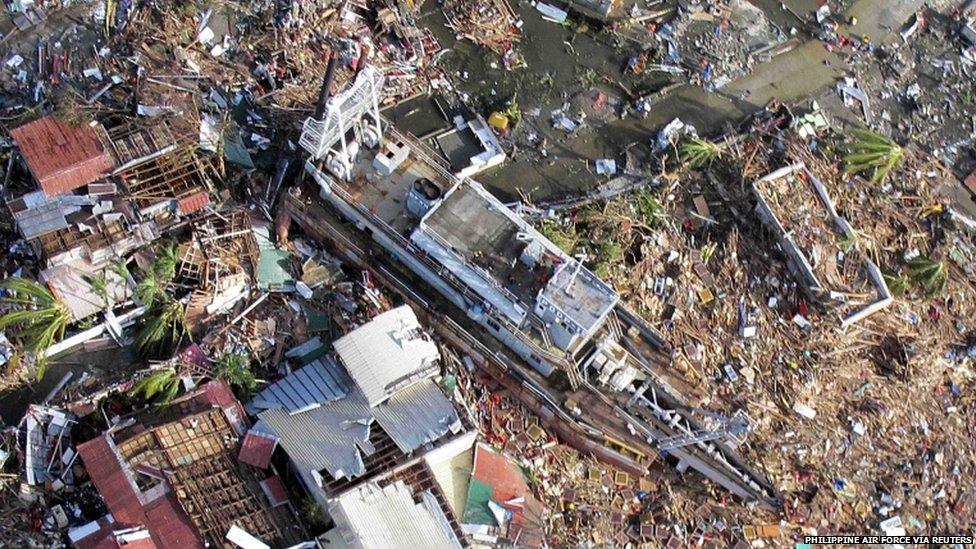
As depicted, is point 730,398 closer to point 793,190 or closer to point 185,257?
point 793,190

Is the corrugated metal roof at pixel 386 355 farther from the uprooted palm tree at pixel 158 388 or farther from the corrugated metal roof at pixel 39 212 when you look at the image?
the corrugated metal roof at pixel 39 212

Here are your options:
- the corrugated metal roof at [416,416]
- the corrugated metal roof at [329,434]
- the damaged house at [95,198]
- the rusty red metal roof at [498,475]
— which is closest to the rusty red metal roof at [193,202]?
the damaged house at [95,198]

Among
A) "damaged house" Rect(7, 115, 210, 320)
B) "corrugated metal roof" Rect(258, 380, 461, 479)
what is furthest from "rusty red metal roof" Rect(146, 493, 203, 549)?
"damaged house" Rect(7, 115, 210, 320)

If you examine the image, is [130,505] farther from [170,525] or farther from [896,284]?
[896,284]

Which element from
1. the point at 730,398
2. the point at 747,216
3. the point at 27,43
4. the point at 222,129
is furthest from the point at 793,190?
the point at 27,43

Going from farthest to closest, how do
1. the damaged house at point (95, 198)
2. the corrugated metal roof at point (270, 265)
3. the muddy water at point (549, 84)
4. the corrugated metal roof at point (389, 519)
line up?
1. the muddy water at point (549, 84)
2. the corrugated metal roof at point (270, 265)
3. the damaged house at point (95, 198)
4. the corrugated metal roof at point (389, 519)

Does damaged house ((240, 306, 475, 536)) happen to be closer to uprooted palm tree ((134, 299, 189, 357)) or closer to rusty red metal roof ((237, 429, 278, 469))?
rusty red metal roof ((237, 429, 278, 469))

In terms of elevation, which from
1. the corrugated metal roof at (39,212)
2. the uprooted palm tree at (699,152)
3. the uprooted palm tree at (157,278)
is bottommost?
the uprooted palm tree at (699,152)
